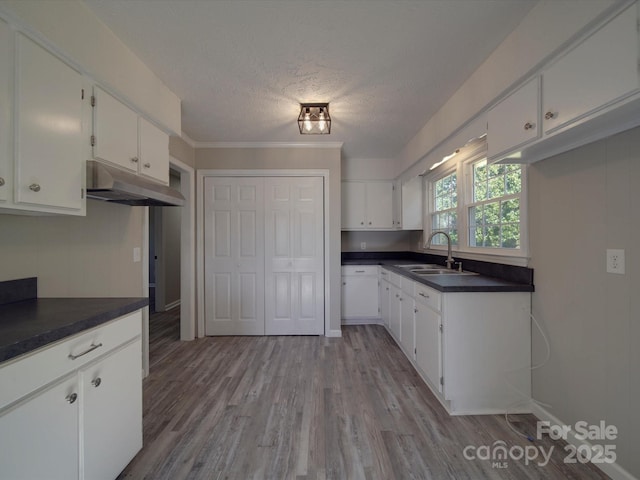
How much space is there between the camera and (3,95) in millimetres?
1068

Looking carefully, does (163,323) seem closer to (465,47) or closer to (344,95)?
(344,95)

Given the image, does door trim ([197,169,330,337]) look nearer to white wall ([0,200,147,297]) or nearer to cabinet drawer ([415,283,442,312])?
white wall ([0,200,147,297])

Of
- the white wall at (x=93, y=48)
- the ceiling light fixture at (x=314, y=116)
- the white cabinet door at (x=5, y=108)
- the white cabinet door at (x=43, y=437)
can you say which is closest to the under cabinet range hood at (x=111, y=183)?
the white cabinet door at (x=5, y=108)

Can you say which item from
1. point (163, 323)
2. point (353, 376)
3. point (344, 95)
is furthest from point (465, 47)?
point (163, 323)

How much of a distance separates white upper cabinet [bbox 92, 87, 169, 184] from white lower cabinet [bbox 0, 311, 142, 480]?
0.98 meters

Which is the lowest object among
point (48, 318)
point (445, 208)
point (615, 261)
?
point (48, 318)

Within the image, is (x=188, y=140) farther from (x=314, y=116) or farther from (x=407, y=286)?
(x=407, y=286)

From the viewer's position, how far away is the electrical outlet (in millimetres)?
1321

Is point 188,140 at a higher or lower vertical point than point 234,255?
higher

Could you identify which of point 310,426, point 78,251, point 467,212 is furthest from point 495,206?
point 78,251

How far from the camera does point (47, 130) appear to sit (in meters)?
1.23

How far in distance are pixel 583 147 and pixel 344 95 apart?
1.64m

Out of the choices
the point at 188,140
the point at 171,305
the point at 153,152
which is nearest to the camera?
the point at 153,152

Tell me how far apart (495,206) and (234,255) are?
113 inches
